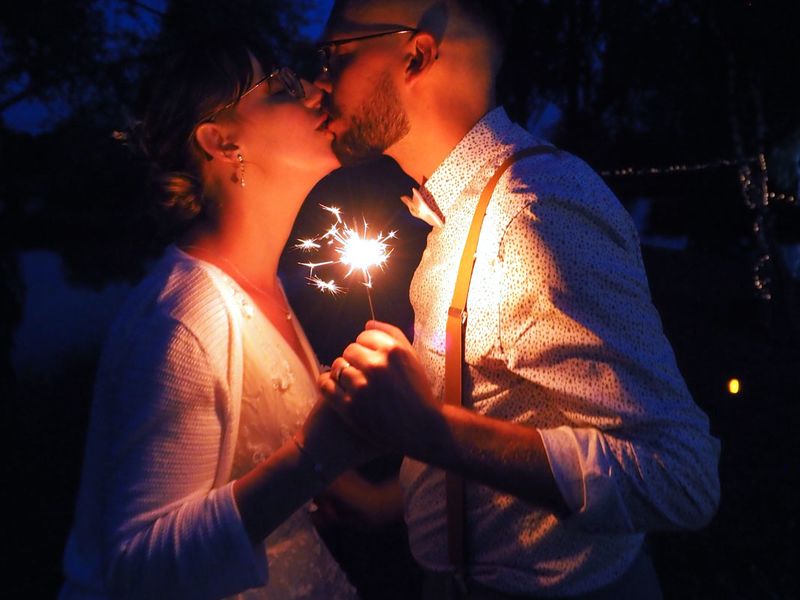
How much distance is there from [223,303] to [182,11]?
785 centimetres

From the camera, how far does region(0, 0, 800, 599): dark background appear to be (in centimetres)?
518

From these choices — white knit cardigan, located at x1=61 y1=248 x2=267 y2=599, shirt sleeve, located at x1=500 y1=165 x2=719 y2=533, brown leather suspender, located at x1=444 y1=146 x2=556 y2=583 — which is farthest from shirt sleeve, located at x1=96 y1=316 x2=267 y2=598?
shirt sleeve, located at x1=500 y1=165 x2=719 y2=533

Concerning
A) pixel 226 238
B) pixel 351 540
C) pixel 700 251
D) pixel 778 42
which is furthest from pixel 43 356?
pixel 700 251

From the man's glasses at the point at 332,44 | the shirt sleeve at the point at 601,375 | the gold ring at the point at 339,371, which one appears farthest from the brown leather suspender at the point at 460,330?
the man's glasses at the point at 332,44

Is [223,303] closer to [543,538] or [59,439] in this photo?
[543,538]

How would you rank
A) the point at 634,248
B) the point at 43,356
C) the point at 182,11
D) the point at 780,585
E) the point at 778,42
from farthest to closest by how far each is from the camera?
1. the point at 43,356
2. the point at 778,42
3. the point at 182,11
4. the point at 780,585
5. the point at 634,248

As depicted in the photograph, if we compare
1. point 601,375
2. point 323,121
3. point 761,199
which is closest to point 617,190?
point 761,199

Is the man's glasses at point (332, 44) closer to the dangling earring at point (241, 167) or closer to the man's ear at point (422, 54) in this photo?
the man's ear at point (422, 54)

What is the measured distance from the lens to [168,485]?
1620 millimetres

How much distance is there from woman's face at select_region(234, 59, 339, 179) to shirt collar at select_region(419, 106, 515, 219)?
65 centimetres

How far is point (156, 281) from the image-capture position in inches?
77.0

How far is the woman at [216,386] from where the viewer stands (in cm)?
159

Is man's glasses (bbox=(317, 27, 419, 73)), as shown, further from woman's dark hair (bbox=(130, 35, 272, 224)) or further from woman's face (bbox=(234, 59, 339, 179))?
woman's dark hair (bbox=(130, 35, 272, 224))

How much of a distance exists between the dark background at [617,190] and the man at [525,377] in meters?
0.67
